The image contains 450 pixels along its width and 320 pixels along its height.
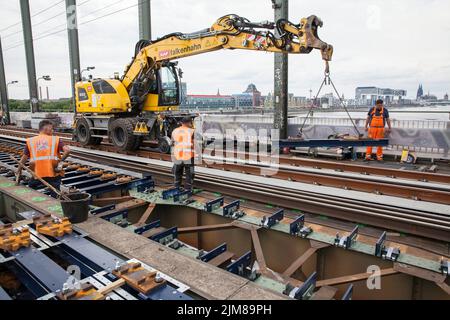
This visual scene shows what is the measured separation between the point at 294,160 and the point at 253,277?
6.30 m

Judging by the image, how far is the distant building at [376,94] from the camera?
14786 mm

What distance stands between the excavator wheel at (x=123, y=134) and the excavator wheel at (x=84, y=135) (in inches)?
62.2

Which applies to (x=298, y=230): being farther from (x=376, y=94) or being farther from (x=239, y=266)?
(x=376, y=94)

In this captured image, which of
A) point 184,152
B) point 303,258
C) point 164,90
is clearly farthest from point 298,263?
point 164,90

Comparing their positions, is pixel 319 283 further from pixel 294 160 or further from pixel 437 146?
pixel 437 146

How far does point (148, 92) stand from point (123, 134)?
176cm

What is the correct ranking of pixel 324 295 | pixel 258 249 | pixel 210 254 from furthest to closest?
pixel 258 249, pixel 210 254, pixel 324 295

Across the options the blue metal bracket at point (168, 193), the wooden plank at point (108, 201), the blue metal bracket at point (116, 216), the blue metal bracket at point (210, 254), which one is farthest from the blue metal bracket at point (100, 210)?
the blue metal bracket at point (210, 254)

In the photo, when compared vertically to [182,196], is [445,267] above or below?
below

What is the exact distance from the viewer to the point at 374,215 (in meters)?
4.79

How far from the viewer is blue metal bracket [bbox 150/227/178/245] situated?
14.1ft

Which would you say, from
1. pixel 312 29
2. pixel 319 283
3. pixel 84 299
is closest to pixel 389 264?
pixel 319 283

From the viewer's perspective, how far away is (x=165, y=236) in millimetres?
4414

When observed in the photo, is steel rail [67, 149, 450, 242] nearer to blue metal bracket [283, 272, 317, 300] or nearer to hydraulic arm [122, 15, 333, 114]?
blue metal bracket [283, 272, 317, 300]
